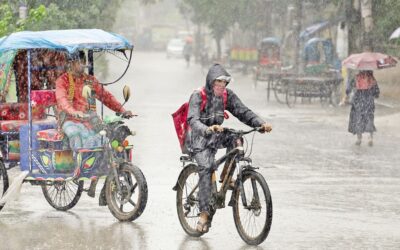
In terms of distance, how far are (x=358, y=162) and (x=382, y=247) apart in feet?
26.0

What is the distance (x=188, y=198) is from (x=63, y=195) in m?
2.23

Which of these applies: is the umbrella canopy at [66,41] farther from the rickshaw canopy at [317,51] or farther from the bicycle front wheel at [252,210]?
the rickshaw canopy at [317,51]

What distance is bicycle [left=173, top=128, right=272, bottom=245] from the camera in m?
9.92

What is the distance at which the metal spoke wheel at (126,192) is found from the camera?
1099 cm

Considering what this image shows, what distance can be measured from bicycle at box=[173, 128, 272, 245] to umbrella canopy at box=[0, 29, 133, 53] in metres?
1.80

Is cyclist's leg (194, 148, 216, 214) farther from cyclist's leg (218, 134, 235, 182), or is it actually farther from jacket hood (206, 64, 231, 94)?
jacket hood (206, 64, 231, 94)

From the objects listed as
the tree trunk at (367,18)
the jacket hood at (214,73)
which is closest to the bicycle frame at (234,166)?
the jacket hood at (214,73)

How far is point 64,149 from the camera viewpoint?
11.8 m

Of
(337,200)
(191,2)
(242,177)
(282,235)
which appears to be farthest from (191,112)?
(191,2)

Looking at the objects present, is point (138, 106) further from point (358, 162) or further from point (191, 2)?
point (191, 2)

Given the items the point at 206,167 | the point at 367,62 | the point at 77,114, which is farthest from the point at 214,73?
the point at 367,62

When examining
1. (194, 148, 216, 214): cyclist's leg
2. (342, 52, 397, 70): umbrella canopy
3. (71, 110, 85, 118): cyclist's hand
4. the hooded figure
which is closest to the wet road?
(194, 148, 216, 214): cyclist's leg

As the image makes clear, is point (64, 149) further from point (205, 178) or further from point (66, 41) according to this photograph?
point (205, 178)

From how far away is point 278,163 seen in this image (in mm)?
17547
